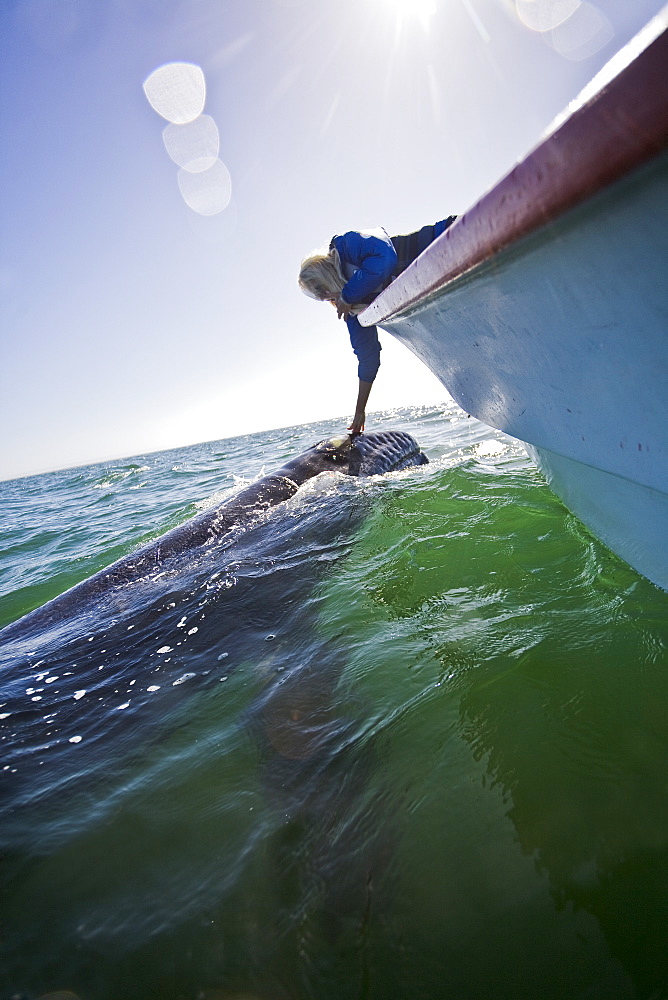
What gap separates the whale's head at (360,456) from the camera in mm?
4957

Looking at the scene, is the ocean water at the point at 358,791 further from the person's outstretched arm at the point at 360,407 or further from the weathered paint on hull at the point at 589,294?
the person's outstretched arm at the point at 360,407

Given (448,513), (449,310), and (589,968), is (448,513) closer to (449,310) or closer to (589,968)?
(449,310)

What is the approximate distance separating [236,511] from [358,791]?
10.4ft

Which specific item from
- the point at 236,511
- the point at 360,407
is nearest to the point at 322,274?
the point at 360,407

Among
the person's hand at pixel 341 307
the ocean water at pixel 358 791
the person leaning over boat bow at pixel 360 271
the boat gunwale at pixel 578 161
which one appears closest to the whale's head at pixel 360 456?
the person leaning over boat bow at pixel 360 271

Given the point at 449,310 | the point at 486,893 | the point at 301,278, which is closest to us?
the point at 486,893

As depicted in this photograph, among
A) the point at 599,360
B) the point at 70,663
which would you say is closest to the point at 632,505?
the point at 599,360

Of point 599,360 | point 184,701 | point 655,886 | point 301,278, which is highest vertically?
point 301,278

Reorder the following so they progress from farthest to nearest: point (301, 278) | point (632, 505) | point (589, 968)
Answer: point (301, 278) < point (632, 505) < point (589, 968)

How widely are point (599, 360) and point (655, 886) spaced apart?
1.11 metres

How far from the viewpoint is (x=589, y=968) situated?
2.61 ft

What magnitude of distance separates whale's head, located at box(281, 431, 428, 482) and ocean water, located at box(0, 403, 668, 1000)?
232cm

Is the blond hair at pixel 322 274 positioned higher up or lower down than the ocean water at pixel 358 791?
A: higher up

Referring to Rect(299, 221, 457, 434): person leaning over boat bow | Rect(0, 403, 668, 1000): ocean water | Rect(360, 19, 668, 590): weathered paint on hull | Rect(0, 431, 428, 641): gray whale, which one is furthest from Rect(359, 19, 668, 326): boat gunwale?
Rect(0, 431, 428, 641): gray whale
